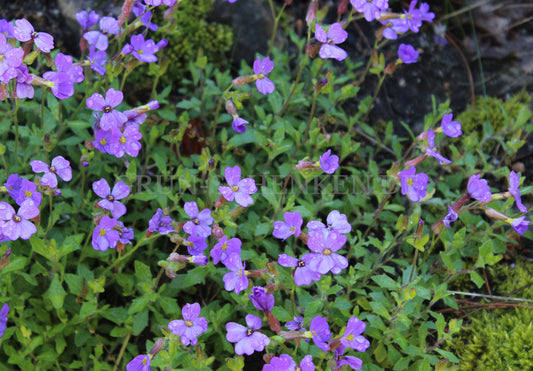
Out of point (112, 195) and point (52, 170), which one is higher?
point (52, 170)

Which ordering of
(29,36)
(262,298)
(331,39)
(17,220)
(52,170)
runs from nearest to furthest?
(262,298), (17,220), (29,36), (52,170), (331,39)

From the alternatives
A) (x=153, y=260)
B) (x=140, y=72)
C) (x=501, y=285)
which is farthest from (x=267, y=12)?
(x=501, y=285)

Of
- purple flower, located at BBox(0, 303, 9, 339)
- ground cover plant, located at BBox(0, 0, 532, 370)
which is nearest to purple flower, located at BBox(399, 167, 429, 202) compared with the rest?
ground cover plant, located at BBox(0, 0, 532, 370)

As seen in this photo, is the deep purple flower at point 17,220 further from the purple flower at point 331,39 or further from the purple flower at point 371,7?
the purple flower at point 371,7

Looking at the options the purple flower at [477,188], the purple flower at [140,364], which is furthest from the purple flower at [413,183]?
the purple flower at [140,364]

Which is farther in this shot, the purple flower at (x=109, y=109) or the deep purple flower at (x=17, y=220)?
the purple flower at (x=109, y=109)

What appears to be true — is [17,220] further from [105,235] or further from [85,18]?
[85,18]

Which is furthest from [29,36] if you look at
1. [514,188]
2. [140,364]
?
[514,188]
